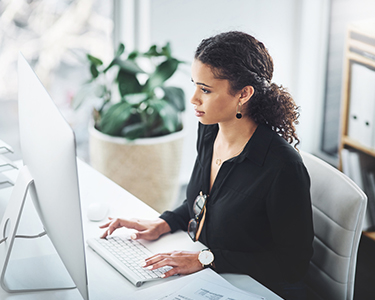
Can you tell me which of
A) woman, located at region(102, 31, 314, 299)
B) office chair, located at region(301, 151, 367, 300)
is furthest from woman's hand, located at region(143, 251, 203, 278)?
office chair, located at region(301, 151, 367, 300)

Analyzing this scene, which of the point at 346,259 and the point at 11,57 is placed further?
the point at 11,57

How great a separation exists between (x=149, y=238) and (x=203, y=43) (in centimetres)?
56

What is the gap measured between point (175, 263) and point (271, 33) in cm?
229

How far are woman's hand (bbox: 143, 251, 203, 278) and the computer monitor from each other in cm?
21

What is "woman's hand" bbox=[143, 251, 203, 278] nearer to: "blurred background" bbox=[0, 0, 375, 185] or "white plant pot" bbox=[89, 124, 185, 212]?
"white plant pot" bbox=[89, 124, 185, 212]

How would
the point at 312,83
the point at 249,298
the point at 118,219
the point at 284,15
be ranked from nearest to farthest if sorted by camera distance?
the point at 249,298, the point at 118,219, the point at 284,15, the point at 312,83

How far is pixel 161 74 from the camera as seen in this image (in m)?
2.30

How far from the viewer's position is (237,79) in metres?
1.17

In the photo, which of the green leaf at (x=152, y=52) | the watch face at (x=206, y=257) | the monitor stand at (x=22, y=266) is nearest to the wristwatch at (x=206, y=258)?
the watch face at (x=206, y=257)

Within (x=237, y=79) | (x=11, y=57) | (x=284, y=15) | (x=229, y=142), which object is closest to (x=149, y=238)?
(x=229, y=142)

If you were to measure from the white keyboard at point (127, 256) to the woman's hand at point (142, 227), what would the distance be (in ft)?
0.07

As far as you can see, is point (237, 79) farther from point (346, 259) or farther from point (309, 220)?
point (346, 259)

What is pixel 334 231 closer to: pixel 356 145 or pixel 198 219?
pixel 198 219

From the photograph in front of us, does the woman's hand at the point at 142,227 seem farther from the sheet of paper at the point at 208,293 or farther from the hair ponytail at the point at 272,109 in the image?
the hair ponytail at the point at 272,109
